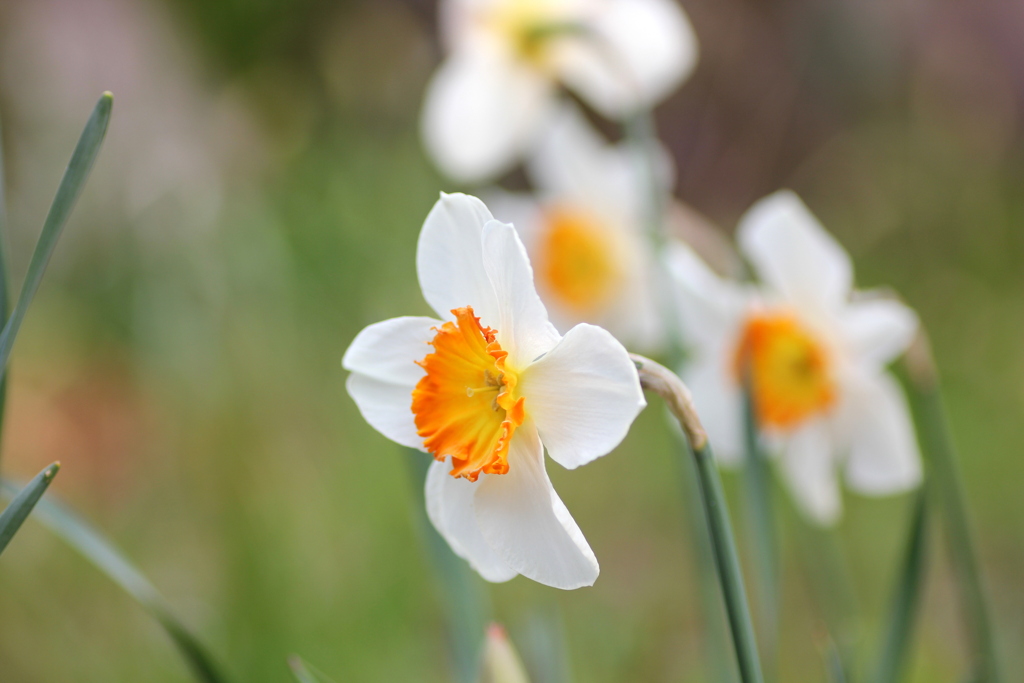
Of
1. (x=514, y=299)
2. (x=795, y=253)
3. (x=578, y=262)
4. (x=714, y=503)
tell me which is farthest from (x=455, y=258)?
(x=578, y=262)

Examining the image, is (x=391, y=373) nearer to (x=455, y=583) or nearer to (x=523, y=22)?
(x=455, y=583)

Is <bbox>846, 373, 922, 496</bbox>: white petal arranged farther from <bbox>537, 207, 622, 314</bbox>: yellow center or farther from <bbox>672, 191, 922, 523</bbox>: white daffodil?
<bbox>537, 207, 622, 314</bbox>: yellow center

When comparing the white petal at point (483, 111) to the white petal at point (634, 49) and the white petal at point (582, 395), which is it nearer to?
the white petal at point (634, 49)

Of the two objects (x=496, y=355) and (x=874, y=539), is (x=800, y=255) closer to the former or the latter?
(x=496, y=355)

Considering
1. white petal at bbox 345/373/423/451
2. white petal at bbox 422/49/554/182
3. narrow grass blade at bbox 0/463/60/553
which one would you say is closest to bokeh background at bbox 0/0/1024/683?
white petal at bbox 345/373/423/451

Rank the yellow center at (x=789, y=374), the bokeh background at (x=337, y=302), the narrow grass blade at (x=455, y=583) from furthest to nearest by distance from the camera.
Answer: the bokeh background at (x=337, y=302), the yellow center at (x=789, y=374), the narrow grass blade at (x=455, y=583)

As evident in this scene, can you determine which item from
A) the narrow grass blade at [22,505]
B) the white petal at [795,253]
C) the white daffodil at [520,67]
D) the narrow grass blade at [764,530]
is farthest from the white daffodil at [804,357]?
the narrow grass blade at [22,505]

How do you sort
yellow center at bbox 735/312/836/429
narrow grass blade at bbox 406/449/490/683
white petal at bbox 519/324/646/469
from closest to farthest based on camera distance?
white petal at bbox 519/324/646/469 → narrow grass blade at bbox 406/449/490/683 → yellow center at bbox 735/312/836/429

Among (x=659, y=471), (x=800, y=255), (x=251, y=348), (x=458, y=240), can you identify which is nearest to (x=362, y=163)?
(x=251, y=348)
